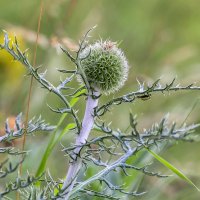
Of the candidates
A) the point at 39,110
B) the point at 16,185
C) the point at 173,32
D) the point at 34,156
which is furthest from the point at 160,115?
the point at 173,32

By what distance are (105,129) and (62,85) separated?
0.99 ft

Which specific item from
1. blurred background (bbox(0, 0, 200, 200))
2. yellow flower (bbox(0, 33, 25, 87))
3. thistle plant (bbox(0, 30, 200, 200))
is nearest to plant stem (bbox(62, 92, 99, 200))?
thistle plant (bbox(0, 30, 200, 200))

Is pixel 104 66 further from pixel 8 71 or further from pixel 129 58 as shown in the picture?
pixel 129 58

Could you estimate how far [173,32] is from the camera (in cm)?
626

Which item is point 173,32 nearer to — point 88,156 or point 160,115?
point 160,115

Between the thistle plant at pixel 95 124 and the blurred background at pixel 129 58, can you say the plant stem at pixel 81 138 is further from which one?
the blurred background at pixel 129 58

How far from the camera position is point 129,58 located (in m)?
5.14

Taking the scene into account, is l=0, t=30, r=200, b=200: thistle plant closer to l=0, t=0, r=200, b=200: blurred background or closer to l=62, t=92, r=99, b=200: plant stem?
l=62, t=92, r=99, b=200: plant stem

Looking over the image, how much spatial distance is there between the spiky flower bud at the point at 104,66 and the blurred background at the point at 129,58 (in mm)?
119

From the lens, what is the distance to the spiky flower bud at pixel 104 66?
196cm

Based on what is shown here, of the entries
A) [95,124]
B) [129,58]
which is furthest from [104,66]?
[129,58]

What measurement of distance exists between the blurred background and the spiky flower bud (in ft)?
0.39

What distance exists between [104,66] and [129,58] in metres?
3.19

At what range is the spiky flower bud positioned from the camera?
77.0 inches
